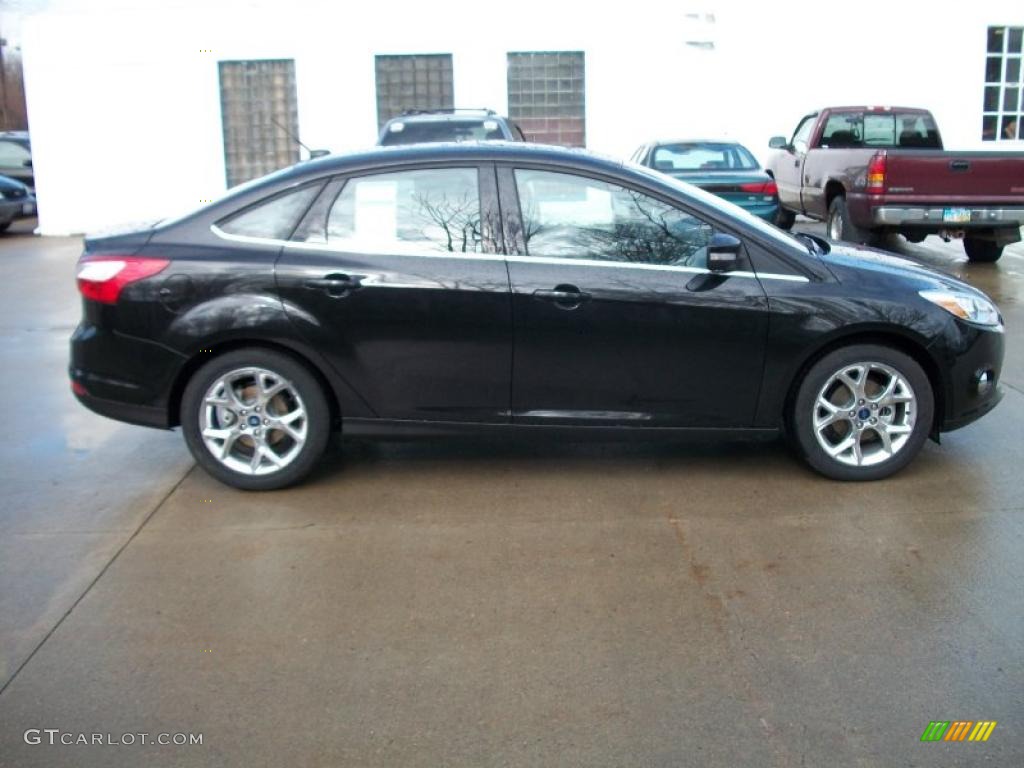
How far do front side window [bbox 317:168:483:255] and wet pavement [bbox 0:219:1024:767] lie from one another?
3.94ft

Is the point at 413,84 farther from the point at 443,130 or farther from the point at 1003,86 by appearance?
the point at 1003,86

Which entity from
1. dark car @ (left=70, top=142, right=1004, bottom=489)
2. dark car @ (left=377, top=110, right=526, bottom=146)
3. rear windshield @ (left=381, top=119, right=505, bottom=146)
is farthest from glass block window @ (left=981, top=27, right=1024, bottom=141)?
dark car @ (left=70, top=142, right=1004, bottom=489)

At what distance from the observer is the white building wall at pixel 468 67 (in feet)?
54.3

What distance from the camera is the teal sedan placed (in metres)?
12.2

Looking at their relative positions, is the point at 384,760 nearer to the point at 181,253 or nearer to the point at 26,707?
the point at 26,707

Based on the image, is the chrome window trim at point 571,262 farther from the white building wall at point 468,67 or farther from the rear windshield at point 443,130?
the white building wall at point 468,67

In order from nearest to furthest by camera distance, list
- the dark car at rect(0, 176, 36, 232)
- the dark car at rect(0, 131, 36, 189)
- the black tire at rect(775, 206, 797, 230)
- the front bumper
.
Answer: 1. the front bumper
2. the black tire at rect(775, 206, 797, 230)
3. the dark car at rect(0, 176, 36, 232)
4. the dark car at rect(0, 131, 36, 189)

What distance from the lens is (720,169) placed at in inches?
510

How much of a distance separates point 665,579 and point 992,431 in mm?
2813

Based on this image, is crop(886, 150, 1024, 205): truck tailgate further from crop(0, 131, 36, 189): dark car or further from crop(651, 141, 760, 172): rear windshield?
crop(0, 131, 36, 189): dark car

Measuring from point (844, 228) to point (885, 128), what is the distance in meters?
2.39

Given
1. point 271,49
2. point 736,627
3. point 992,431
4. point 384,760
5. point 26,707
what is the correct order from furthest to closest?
point 271,49 < point 992,431 < point 736,627 < point 26,707 < point 384,760

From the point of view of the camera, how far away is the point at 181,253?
5.27m

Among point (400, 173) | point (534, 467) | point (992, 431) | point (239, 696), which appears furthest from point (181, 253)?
point (992, 431)
